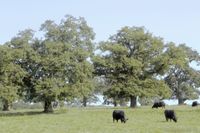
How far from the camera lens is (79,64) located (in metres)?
68.9

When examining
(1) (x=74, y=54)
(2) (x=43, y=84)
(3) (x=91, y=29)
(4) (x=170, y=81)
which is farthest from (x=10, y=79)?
(4) (x=170, y=81)

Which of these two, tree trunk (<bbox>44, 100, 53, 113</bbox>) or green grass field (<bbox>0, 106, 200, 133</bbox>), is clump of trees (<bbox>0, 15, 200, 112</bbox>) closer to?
tree trunk (<bbox>44, 100, 53, 113</bbox>)

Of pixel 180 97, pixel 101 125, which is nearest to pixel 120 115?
pixel 101 125

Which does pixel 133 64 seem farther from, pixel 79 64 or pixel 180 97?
pixel 180 97

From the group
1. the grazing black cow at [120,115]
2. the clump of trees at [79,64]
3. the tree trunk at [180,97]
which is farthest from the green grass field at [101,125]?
the tree trunk at [180,97]

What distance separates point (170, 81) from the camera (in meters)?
103

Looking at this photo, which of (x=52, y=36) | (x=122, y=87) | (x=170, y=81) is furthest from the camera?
(x=170, y=81)

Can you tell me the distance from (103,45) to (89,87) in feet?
38.4

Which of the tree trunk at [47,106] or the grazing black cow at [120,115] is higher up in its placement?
the tree trunk at [47,106]

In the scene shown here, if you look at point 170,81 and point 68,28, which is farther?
point 170,81

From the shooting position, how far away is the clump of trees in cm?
6694

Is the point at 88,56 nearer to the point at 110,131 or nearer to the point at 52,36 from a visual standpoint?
the point at 52,36

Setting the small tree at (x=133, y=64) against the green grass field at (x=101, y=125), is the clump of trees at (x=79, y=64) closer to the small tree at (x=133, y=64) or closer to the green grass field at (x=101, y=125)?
the small tree at (x=133, y=64)

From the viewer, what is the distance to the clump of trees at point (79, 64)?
66.9 m
